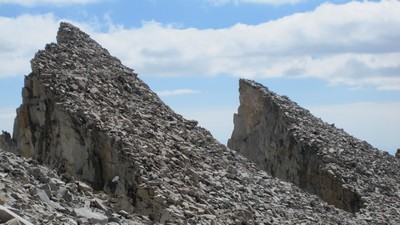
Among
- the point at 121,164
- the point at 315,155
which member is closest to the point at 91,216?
the point at 121,164

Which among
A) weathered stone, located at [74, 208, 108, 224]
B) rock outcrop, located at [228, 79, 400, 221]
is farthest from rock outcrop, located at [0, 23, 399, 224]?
rock outcrop, located at [228, 79, 400, 221]

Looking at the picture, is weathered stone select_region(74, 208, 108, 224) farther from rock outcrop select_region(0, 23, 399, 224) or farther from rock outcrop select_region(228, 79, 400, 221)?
rock outcrop select_region(228, 79, 400, 221)

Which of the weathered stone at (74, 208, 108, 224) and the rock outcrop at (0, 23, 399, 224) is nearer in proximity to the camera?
the weathered stone at (74, 208, 108, 224)

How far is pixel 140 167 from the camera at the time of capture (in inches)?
725

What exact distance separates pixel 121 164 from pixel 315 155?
1137 centimetres

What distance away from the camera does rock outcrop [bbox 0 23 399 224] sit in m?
14.4

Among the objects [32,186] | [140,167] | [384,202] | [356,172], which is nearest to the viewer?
[32,186]

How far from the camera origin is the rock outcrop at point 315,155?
25302mm

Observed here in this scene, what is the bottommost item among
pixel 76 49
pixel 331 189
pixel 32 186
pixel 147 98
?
pixel 32 186

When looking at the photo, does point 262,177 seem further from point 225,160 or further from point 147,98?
point 147,98

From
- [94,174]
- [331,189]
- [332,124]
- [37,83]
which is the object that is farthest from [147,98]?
[332,124]

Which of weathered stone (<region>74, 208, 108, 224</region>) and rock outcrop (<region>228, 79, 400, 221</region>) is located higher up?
rock outcrop (<region>228, 79, 400, 221</region>)

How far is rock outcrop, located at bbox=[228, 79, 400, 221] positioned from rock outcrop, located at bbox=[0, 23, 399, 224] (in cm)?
89

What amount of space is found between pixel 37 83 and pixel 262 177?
28.3ft
